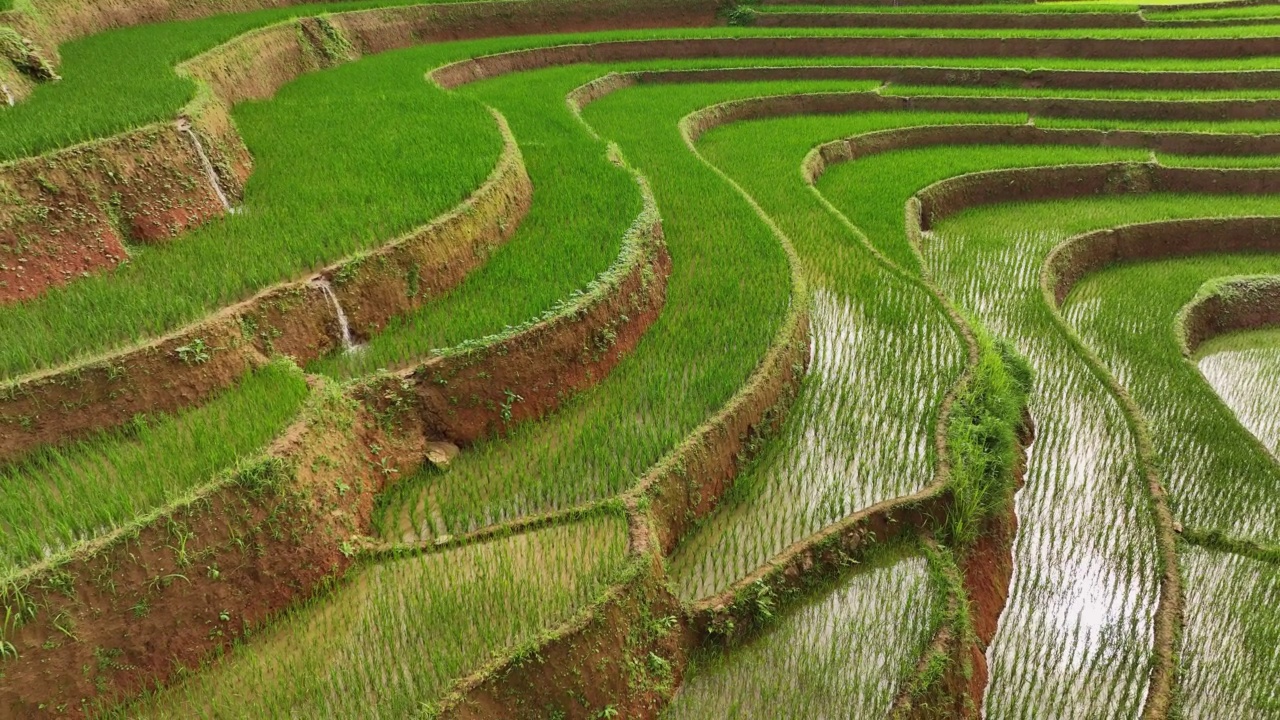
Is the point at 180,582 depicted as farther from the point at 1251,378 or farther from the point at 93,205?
the point at 1251,378

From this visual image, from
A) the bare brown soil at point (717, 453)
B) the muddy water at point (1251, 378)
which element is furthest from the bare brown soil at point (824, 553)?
the muddy water at point (1251, 378)

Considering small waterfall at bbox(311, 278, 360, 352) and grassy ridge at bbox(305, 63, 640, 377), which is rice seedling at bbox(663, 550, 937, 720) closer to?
grassy ridge at bbox(305, 63, 640, 377)

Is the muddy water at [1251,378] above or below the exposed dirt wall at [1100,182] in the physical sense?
below

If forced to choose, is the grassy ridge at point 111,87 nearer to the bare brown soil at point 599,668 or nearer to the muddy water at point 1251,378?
the bare brown soil at point 599,668

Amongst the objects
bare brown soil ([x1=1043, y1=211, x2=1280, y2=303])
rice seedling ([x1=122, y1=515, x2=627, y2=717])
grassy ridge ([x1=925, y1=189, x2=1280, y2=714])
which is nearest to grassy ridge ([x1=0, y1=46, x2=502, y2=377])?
rice seedling ([x1=122, y1=515, x2=627, y2=717])

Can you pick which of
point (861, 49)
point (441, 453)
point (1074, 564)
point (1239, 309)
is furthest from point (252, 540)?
point (861, 49)

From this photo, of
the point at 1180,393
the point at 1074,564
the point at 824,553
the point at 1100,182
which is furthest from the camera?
the point at 1100,182
